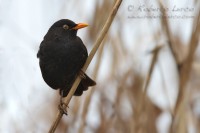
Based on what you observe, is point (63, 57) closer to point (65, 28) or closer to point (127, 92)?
point (65, 28)

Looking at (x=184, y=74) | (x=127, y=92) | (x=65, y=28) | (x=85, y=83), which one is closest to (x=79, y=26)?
(x=65, y=28)

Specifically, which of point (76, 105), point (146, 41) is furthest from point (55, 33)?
Result: point (146, 41)

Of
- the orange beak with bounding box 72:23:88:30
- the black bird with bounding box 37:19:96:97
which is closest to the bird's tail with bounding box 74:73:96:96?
the black bird with bounding box 37:19:96:97

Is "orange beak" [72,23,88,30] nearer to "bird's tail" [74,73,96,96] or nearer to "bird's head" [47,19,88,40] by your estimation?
"bird's head" [47,19,88,40]

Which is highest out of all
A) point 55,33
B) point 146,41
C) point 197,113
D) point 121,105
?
point 55,33

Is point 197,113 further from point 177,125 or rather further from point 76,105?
point 76,105

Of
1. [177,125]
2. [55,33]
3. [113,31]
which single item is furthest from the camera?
[113,31]

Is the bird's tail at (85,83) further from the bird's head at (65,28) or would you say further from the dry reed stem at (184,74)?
the dry reed stem at (184,74)

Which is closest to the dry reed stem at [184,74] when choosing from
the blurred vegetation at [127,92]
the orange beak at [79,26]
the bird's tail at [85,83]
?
the blurred vegetation at [127,92]
